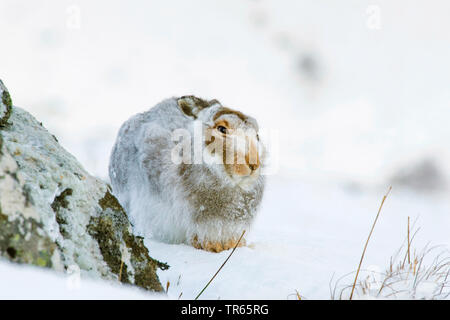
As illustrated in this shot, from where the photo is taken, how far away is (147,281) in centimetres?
282

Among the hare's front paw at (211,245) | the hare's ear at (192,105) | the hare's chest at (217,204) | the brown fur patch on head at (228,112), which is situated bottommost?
the hare's front paw at (211,245)

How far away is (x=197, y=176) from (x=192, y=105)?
2.52ft

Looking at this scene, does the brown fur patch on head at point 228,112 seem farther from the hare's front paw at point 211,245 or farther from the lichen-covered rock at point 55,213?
the lichen-covered rock at point 55,213

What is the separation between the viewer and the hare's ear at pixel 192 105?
15.0 ft

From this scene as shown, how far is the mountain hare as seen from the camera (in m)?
4.14

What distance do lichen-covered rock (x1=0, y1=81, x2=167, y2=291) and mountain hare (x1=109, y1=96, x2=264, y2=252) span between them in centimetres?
131

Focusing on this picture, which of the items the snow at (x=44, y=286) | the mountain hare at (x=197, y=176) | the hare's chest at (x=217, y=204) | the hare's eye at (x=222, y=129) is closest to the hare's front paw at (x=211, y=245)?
the mountain hare at (x=197, y=176)

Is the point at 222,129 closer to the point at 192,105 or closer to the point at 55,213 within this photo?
the point at 192,105

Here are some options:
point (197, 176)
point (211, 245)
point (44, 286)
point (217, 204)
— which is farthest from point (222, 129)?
point (44, 286)

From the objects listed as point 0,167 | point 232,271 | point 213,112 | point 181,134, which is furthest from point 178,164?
point 0,167

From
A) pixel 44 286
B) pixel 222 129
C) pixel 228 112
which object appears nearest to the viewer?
pixel 44 286

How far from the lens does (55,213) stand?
8.21 ft

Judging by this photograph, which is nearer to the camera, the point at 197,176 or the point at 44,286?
the point at 44,286

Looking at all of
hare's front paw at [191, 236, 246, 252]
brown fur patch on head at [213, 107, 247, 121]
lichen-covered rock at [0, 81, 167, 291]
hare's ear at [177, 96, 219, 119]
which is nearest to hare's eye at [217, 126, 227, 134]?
brown fur patch on head at [213, 107, 247, 121]
